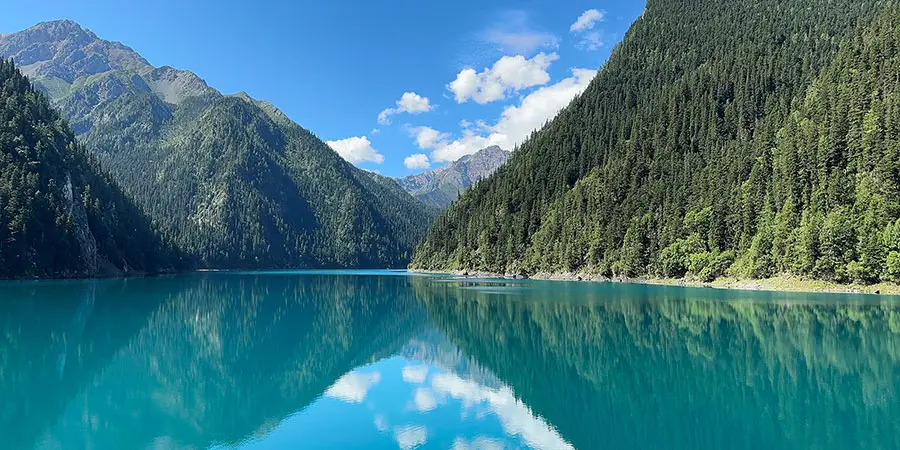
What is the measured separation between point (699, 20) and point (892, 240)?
150m

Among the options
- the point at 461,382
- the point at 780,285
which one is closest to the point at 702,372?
the point at 461,382

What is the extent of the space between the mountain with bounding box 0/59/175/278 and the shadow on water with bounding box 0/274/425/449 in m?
64.5

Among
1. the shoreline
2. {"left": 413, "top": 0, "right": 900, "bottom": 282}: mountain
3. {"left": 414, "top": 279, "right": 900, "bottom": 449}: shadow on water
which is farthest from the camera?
{"left": 413, "top": 0, "right": 900, "bottom": 282}: mountain

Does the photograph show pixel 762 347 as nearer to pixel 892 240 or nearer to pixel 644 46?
pixel 892 240

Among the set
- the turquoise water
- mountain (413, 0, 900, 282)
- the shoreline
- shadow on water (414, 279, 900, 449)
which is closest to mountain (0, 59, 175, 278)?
the turquoise water

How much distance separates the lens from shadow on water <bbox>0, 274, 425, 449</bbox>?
1659cm

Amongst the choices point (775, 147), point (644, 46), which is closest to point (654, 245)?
point (775, 147)

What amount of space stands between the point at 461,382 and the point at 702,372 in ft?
33.8

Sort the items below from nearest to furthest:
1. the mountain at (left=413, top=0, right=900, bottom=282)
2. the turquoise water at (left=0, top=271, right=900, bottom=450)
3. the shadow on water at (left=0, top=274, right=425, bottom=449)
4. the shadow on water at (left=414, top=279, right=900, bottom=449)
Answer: the shadow on water at (left=414, top=279, right=900, bottom=449) → the turquoise water at (left=0, top=271, right=900, bottom=450) → the shadow on water at (left=0, top=274, right=425, bottom=449) → the mountain at (left=413, top=0, right=900, bottom=282)

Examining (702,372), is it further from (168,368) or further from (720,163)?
(720,163)

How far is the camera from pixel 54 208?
368 ft

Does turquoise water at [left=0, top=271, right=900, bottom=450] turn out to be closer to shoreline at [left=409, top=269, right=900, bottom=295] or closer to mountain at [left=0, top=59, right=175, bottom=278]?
shoreline at [left=409, top=269, right=900, bottom=295]

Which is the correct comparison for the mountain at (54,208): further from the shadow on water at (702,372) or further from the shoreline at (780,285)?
the shoreline at (780,285)

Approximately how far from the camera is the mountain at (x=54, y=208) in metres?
103
